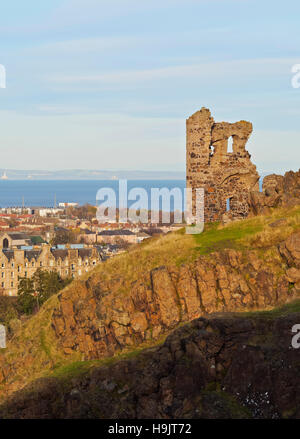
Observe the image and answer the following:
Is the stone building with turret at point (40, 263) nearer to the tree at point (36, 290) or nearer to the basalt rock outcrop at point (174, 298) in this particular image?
the tree at point (36, 290)

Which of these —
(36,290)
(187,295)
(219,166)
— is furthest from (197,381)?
(36,290)

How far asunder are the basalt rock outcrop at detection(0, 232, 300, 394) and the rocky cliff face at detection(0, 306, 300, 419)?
509cm

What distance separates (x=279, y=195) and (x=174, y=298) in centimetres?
792

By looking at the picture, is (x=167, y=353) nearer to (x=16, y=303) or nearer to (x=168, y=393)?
(x=168, y=393)

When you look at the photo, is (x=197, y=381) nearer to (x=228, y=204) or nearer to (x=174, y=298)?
(x=174, y=298)

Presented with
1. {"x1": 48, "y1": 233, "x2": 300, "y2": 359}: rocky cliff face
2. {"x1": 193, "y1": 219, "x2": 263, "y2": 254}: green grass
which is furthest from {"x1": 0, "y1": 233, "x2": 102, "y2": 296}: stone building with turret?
{"x1": 48, "y1": 233, "x2": 300, "y2": 359}: rocky cliff face

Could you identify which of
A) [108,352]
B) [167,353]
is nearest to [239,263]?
[108,352]

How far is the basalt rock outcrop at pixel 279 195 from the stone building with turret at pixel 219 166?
3.76 m

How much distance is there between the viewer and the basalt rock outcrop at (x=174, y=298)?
19766 mm

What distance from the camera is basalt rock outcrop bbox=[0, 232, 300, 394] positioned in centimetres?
1977

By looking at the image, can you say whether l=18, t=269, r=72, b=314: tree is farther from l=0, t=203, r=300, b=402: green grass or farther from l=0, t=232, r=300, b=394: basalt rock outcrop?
l=0, t=232, r=300, b=394: basalt rock outcrop

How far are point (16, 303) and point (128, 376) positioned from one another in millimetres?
50318
